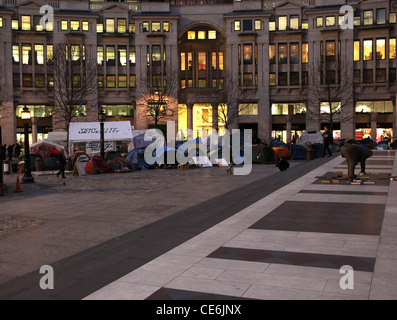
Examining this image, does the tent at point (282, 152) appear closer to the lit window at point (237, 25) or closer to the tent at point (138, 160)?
the tent at point (138, 160)

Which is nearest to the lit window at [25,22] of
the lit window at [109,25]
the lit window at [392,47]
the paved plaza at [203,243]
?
the lit window at [109,25]

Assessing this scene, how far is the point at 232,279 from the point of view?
6.20 meters

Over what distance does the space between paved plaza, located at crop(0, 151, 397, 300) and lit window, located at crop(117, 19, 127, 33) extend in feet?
169

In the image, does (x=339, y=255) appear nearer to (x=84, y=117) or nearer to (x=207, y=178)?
(x=207, y=178)

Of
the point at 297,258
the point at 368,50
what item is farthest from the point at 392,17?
the point at 297,258

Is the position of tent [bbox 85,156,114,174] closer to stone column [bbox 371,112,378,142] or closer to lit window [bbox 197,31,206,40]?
stone column [bbox 371,112,378,142]

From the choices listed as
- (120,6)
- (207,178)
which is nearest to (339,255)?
(207,178)

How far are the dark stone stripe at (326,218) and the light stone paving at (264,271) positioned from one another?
1.17 feet

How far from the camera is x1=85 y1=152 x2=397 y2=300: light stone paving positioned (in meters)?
5.66

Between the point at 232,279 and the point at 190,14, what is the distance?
208 ft

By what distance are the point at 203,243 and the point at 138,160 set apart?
62.6 ft

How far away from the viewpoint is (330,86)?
60.4 meters

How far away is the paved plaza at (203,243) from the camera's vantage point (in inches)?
233

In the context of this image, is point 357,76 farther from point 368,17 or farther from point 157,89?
point 157,89
